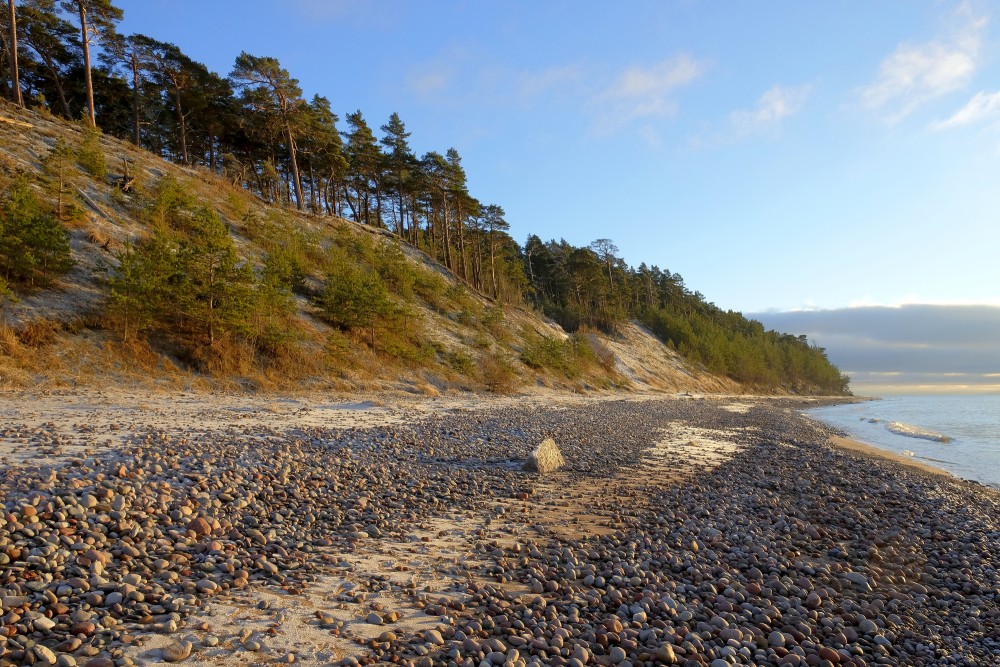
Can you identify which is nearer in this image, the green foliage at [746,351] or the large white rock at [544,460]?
the large white rock at [544,460]

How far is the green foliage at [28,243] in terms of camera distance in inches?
635

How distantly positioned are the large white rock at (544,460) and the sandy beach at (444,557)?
1.34 ft

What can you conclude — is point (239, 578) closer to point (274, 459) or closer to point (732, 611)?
point (274, 459)

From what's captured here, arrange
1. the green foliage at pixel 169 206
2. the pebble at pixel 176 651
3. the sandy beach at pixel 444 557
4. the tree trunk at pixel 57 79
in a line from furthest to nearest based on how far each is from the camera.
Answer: the tree trunk at pixel 57 79, the green foliage at pixel 169 206, the sandy beach at pixel 444 557, the pebble at pixel 176 651

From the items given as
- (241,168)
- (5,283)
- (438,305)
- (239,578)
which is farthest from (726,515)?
(241,168)

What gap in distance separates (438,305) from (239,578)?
34227mm

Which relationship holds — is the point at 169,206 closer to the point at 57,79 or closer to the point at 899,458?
the point at 57,79

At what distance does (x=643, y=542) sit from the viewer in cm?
655

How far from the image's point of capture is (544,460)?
1080cm

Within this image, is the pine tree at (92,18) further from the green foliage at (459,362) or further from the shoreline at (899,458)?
the shoreline at (899,458)

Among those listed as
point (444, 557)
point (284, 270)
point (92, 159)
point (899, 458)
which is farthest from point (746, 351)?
point (444, 557)

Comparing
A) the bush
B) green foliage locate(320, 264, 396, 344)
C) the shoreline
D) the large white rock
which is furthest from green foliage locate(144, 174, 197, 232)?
the shoreline

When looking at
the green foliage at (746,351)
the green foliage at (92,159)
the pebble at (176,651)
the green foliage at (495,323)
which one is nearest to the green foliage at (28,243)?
the green foliage at (92,159)

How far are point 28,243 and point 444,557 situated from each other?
19970mm
